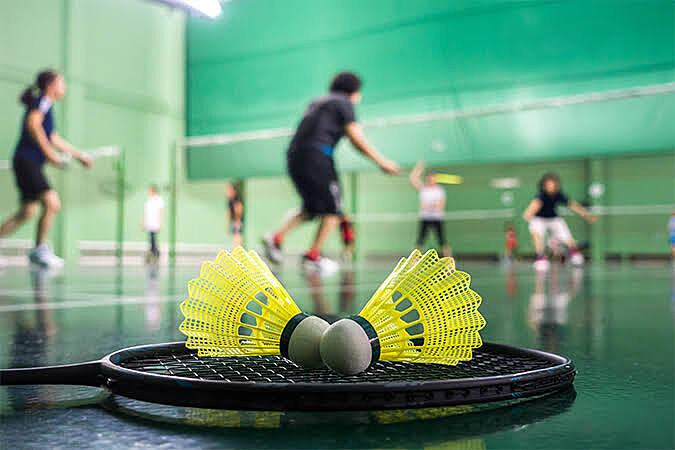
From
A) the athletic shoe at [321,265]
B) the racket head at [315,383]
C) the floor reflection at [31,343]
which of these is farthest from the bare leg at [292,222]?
the racket head at [315,383]

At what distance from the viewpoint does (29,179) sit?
641cm

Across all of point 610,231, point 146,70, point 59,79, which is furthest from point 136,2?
point 610,231

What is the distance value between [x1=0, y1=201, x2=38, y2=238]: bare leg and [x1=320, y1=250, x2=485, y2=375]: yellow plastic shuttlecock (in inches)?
230

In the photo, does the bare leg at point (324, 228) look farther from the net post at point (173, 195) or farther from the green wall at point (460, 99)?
the net post at point (173, 195)

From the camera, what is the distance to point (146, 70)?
46.7 ft

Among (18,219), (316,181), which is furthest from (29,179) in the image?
(316,181)

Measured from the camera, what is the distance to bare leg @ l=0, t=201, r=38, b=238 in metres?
6.11

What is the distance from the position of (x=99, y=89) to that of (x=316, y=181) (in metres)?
9.41

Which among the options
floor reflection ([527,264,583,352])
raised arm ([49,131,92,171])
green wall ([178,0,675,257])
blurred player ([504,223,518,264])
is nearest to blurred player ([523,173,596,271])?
green wall ([178,0,675,257])

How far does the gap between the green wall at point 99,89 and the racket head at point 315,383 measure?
1067 cm

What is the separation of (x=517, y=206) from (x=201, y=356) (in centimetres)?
1416

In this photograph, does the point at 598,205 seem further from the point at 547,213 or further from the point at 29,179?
the point at 29,179

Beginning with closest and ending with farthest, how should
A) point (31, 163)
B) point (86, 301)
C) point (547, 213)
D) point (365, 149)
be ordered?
point (86, 301)
point (365, 149)
point (31, 163)
point (547, 213)

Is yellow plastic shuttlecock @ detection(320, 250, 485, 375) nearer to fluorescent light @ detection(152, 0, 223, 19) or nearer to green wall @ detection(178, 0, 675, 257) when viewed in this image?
fluorescent light @ detection(152, 0, 223, 19)
